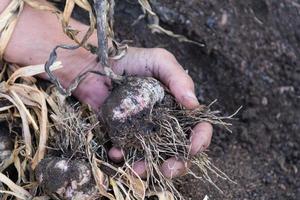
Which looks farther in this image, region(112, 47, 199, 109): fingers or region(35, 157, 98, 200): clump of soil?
region(112, 47, 199, 109): fingers

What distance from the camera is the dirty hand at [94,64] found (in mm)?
1539

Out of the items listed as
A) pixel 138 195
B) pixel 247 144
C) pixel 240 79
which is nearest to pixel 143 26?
pixel 240 79

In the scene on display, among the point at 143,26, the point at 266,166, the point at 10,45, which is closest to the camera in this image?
the point at 10,45

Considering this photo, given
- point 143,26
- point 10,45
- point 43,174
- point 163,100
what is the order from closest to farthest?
point 43,174, point 163,100, point 10,45, point 143,26

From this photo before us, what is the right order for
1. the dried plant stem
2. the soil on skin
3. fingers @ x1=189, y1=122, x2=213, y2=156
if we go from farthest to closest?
the soil on skin < fingers @ x1=189, y1=122, x2=213, y2=156 < the dried plant stem

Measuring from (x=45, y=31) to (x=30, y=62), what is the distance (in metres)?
0.09

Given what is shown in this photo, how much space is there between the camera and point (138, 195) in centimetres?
152

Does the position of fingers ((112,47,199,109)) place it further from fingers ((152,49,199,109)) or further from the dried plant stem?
the dried plant stem

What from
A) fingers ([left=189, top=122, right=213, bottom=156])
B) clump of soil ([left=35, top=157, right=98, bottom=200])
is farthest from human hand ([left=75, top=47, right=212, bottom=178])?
clump of soil ([left=35, top=157, right=98, bottom=200])

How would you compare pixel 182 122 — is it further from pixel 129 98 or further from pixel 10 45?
pixel 10 45

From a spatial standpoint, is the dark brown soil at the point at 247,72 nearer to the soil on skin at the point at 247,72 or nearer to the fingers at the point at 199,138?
the soil on skin at the point at 247,72

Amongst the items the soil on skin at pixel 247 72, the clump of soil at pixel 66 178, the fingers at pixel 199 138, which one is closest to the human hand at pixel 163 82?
the fingers at pixel 199 138

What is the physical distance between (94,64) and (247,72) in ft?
1.73

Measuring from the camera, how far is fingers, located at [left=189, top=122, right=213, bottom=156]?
5.01 feet
